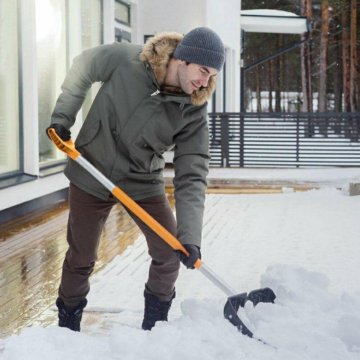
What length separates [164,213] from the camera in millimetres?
4070

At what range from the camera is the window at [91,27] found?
436 inches

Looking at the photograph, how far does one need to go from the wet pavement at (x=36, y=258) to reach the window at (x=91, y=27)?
7.27 ft

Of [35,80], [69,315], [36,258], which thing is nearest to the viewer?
[69,315]

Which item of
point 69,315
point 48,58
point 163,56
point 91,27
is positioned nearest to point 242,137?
point 91,27

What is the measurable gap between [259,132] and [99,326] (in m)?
11.3

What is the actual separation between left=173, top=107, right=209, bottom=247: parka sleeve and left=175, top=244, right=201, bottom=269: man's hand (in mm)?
106

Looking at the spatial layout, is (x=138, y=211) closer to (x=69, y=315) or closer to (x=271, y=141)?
(x=69, y=315)

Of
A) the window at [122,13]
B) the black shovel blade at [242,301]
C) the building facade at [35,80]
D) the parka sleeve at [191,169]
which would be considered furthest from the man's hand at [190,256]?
A: the window at [122,13]

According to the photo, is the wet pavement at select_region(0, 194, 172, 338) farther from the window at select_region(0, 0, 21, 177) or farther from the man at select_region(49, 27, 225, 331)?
the man at select_region(49, 27, 225, 331)

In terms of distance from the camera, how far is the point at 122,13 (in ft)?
45.6

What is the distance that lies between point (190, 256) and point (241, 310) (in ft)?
1.22

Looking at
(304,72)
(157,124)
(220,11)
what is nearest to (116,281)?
(157,124)

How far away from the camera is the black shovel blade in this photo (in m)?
3.71

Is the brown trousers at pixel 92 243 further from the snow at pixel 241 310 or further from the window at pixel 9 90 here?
the window at pixel 9 90
